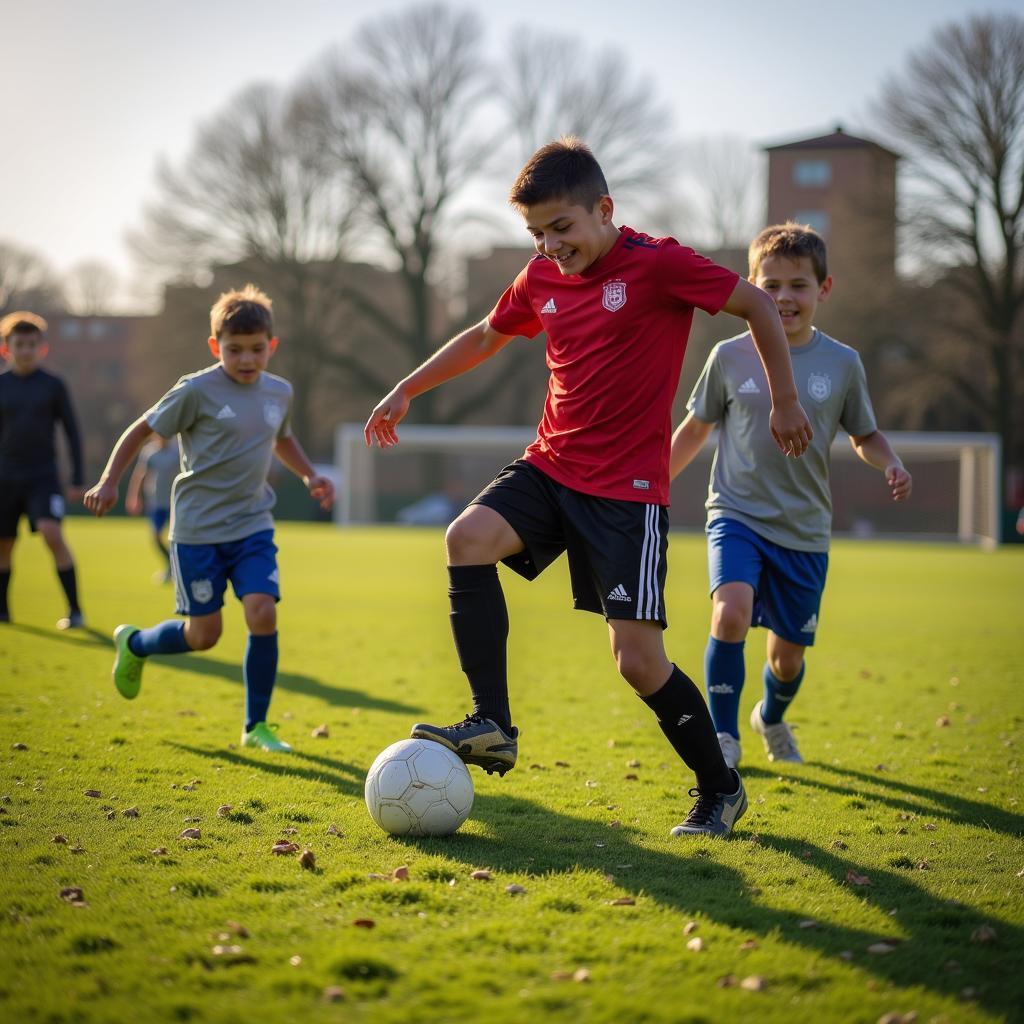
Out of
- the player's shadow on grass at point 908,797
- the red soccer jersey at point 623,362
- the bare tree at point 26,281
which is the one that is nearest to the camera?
the red soccer jersey at point 623,362

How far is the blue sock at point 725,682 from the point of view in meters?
5.32

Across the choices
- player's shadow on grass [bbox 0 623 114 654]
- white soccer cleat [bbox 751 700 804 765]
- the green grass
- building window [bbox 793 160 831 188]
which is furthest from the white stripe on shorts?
building window [bbox 793 160 831 188]

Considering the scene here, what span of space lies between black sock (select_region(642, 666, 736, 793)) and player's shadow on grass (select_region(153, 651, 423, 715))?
2.80m

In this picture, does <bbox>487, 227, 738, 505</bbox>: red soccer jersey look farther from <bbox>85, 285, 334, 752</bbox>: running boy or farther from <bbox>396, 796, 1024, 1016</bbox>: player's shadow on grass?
<bbox>85, 285, 334, 752</bbox>: running boy

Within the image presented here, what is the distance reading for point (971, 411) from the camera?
1502 inches

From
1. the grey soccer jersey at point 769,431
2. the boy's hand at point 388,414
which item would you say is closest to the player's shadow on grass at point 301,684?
the grey soccer jersey at point 769,431

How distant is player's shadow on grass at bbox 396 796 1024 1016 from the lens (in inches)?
117

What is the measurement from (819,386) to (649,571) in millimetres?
1926

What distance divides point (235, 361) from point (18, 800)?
2.42m

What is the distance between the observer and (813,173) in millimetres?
22344

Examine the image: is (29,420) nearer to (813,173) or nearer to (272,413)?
(272,413)

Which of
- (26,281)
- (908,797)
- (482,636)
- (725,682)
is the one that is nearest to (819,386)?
(725,682)

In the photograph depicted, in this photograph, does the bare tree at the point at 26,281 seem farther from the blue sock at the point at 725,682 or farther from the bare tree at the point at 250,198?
the blue sock at the point at 725,682

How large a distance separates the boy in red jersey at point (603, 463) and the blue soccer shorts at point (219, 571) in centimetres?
196
